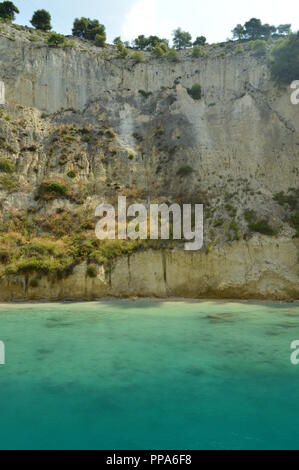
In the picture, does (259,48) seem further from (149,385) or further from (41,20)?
(149,385)

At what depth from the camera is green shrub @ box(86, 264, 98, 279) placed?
32.6 meters

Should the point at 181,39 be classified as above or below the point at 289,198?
Answer: above

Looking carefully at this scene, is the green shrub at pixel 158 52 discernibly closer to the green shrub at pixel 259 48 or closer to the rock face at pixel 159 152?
the rock face at pixel 159 152

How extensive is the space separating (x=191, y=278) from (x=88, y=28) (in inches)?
2276

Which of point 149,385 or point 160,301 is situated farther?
point 160,301

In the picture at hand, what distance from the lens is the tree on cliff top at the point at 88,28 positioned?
2704 inches

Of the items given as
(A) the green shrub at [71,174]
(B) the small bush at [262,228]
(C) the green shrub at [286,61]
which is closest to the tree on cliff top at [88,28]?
(C) the green shrub at [286,61]

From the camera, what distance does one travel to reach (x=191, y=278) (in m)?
33.6

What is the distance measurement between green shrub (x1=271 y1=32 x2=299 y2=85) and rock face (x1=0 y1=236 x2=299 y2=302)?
24672 millimetres

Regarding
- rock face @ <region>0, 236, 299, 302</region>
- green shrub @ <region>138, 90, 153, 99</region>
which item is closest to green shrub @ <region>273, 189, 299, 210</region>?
rock face @ <region>0, 236, 299, 302</region>

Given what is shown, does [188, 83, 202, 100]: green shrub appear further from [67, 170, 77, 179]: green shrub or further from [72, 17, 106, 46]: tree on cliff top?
[72, 17, 106, 46]: tree on cliff top

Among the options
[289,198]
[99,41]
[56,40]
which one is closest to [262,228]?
[289,198]

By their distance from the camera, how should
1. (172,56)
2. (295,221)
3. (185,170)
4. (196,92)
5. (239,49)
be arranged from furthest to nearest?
(172,56) < (239,49) < (196,92) < (185,170) < (295,221)

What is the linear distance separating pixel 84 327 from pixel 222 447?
14216mm
